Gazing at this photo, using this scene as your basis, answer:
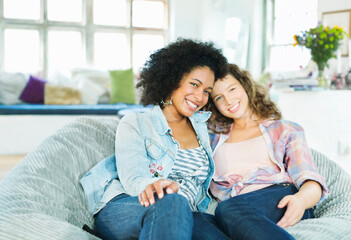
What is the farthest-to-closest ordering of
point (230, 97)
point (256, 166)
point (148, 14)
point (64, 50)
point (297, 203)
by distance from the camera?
point (148, 14) → point (64, 50) → point (230, 97) → point (256, 166) → point (297, 203)

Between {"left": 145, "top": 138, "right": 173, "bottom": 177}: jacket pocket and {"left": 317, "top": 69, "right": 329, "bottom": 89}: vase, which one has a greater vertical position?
{"left": 317, "top": 69, "right": 329, "bottom": 89}: vase

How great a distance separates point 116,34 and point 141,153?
5.34 metres

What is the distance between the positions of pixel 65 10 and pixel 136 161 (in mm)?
5433

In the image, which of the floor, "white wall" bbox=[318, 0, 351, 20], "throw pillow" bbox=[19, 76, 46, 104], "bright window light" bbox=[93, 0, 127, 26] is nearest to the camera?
the floor

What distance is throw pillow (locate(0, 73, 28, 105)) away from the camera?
4678mm

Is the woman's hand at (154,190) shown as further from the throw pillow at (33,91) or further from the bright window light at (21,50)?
the bright window light at (21,50)

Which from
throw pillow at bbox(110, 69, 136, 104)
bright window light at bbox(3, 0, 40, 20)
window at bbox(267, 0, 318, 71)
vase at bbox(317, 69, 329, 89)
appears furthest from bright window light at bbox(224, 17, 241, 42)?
bright window light at bbox(3, 0, 40, 20)

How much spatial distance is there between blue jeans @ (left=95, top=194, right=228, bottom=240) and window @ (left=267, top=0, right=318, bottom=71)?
13.6 ft

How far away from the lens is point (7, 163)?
380cm

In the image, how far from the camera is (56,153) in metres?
1.45

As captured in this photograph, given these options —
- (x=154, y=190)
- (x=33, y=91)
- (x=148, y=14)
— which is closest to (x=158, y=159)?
(x=154, y=190)

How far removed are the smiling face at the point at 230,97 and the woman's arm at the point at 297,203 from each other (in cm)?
46

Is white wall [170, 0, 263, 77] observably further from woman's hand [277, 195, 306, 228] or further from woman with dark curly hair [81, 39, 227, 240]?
woman's hand [277, 195, 306, 228]

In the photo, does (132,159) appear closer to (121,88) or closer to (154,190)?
(154,190)
